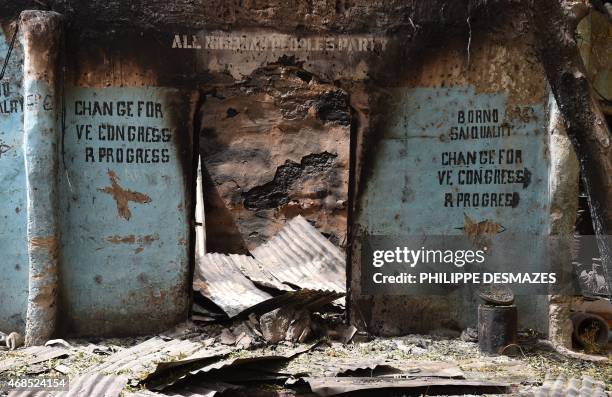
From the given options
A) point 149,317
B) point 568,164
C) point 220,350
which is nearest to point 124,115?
point 149,317

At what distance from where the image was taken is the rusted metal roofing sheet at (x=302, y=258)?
868 centimetres

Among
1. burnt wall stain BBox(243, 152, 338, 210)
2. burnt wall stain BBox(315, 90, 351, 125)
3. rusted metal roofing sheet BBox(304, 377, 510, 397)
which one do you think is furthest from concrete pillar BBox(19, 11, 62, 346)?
burnt wall stain BBox(315, 90, 351, 125)

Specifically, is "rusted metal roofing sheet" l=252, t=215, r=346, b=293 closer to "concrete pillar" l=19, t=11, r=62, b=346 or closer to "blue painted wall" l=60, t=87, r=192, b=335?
"blue painted wall" l=60, t=87, r=192, b=335

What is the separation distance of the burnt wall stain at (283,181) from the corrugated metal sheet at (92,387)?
5.33 meters

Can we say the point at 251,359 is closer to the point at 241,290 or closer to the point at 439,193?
the point at 241,290

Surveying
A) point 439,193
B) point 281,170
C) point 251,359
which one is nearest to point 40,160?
point 251,359

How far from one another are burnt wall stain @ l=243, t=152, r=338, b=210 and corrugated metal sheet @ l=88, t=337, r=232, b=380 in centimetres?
415

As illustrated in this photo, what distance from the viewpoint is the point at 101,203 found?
747 cm

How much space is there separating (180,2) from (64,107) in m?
1.44

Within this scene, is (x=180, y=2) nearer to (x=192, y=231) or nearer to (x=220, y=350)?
(x=192, y=231)

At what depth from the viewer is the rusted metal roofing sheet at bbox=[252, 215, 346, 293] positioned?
342 inches

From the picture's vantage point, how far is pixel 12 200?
24.2 ft

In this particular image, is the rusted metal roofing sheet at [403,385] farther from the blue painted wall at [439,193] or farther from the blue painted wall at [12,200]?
the blue painted wall at [12,200]

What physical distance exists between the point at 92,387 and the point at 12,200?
2.32 metres
